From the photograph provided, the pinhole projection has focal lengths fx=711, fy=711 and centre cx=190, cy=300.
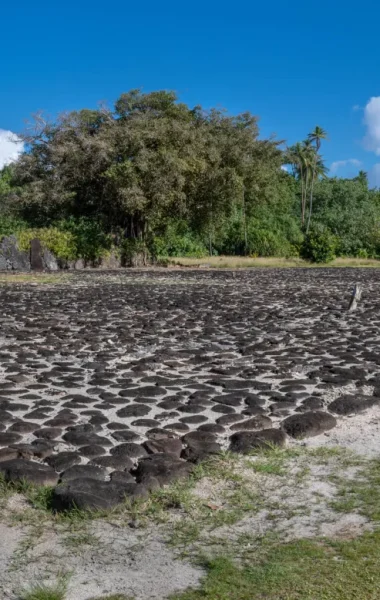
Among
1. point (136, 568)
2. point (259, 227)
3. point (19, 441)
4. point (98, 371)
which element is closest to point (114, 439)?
point (19, 441)

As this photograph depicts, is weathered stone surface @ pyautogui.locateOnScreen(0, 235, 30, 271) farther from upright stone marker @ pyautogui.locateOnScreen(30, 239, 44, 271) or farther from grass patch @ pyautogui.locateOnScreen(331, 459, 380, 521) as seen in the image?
grass patch @ pyautogui.locateOnScreen(331, 459, 380, 521)

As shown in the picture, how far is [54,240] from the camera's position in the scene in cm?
3428

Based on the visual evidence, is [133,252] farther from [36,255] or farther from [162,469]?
[162,469]

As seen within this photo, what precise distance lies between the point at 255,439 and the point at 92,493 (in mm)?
1410

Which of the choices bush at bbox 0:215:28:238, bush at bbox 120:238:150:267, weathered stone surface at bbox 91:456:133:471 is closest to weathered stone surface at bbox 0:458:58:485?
weathered stone surface at bbox 91:456:133:471

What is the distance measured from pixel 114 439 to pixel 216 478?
989 mm

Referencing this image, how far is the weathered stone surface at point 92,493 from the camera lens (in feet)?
11.6

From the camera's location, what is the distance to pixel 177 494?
12.4 ft

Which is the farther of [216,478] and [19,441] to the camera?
[19,441]

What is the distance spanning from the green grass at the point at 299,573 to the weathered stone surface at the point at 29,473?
4.21 ft

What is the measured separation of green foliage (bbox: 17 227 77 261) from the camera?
3384cm

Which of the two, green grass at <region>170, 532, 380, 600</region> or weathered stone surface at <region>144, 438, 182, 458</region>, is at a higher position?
weathered stone surface at <region>144, 438, 182, 458</region>

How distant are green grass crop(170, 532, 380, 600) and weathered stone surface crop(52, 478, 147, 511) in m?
0.80

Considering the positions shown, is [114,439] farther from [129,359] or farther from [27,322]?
[27,322]
